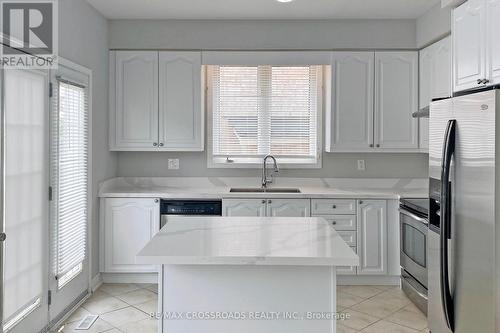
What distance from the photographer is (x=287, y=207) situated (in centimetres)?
388

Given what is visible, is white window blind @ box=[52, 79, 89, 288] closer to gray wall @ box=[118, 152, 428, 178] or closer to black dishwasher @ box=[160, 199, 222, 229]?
black dishwasher @ box=[160, 199, 222, 229]

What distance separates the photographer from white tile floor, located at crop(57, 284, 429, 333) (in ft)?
9.94

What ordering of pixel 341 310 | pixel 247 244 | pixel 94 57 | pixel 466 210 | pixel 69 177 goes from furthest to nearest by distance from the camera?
pixel 94 57 → pixel 341 310 → pixel 69 177 → pixel 466 210 → pixel 247 244

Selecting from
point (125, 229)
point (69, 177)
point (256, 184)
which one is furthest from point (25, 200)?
point (256, 184)

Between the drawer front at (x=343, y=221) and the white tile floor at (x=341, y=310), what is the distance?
58cm

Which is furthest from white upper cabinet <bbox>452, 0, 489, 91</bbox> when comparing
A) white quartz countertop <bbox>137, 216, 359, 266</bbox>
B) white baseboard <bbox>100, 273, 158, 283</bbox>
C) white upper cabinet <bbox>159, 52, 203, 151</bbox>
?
white baseboard <bbox>100, 273, 158, 283</bbox>

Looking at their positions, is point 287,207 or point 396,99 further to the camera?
point 396,99

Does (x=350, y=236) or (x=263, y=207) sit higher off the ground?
(x=263, y=207)

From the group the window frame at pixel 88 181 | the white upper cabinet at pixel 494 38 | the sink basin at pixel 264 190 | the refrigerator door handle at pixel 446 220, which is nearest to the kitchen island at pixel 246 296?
the refrigerator door handle at pixel 446 220

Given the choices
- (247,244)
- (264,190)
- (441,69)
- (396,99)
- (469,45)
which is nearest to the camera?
(247,244)

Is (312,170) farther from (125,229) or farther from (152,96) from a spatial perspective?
(125,229)

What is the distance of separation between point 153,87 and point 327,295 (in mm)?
2975

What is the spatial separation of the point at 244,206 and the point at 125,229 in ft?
3.83

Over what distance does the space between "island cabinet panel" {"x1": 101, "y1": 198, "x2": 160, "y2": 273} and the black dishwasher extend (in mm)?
67
